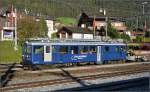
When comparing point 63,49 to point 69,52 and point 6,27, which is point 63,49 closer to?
point 69,52

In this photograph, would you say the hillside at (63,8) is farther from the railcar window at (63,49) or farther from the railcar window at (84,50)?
the railcar window at (63,49)

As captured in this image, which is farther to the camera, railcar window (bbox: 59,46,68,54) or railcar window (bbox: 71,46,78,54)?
railcar window (bbox: 71,46,78,54)

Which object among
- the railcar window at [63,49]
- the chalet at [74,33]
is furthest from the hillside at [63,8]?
the railcar window at [63,49]

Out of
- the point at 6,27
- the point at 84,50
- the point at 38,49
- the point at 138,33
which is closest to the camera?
the point at 38,49

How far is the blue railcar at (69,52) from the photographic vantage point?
30250 mm

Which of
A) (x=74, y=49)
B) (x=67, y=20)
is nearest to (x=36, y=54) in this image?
(x=74, y=49)

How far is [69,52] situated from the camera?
3256 centimetres

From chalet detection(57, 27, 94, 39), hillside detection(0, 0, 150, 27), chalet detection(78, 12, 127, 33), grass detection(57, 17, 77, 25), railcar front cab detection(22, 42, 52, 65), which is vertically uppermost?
hillside detection(0, 0, 150, 27)

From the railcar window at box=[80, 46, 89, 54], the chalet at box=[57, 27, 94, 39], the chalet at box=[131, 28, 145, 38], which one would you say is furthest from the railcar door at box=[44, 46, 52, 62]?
the chalet at box=[131, 28, 145, 38]

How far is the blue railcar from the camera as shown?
3025 cm

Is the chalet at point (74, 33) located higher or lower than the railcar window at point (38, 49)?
higher

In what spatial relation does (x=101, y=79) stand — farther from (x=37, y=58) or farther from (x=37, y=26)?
(x=37, y=26)

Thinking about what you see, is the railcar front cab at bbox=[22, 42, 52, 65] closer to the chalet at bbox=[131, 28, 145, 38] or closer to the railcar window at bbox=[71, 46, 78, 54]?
the railcar window at bbox=[71, 46, 78, 54]

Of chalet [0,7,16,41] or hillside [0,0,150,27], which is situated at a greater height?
hillside [0,0,150,27]
